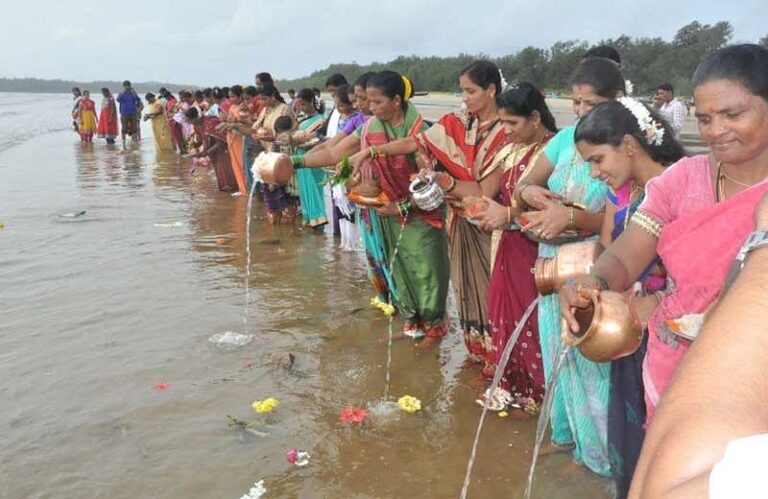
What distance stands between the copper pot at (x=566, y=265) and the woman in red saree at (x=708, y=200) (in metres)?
0.35

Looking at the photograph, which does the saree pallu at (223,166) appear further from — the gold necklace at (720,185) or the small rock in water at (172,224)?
the gold necklace at (720,185)

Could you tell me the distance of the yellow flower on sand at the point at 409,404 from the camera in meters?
3.87

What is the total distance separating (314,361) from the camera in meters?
4.63

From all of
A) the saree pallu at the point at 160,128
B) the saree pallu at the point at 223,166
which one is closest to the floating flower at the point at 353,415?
the saree pallu at the point at 223,166

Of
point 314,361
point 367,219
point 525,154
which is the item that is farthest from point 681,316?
point 367,219

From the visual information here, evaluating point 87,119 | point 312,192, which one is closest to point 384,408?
point 312,192

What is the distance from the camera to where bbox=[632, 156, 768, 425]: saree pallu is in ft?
5.82

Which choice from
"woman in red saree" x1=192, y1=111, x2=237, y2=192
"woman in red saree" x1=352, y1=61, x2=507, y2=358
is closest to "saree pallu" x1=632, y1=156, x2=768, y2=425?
"woman in red saree" x1=352, y1=61, x2=507, y2=358

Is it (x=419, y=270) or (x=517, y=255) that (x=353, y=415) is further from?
(x=419, y=270)

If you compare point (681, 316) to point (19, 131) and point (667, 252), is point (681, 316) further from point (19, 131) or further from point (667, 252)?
point (19, 131)

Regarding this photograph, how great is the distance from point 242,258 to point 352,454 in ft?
14.2

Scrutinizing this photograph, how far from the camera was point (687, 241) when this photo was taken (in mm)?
1896

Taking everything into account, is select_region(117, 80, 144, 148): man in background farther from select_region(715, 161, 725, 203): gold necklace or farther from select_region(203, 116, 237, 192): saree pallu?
select_region(715, 161, 725, 203): gold necklace

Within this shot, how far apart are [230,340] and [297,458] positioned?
1.72 m
